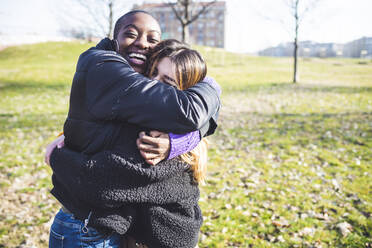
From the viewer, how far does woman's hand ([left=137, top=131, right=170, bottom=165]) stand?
4.49ft

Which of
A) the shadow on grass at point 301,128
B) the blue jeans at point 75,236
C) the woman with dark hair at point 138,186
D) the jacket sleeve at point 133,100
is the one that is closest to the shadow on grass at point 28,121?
the shadow on grass at point 301,128

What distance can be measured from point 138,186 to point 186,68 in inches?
30.2

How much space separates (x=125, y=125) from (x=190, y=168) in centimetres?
50

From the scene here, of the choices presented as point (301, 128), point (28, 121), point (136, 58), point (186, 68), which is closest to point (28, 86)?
point (28, 121)

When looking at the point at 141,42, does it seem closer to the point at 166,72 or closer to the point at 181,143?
the point at 166,72

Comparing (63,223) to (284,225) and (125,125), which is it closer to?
(125,125)

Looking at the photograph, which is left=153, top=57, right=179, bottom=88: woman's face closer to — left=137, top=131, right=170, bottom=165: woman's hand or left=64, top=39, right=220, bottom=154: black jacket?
left=64, top=39, right=220, bottom=154: black jacket

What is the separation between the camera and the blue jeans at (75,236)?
1.56 meters

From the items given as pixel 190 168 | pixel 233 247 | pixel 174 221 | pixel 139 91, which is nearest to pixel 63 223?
pixel 174 221

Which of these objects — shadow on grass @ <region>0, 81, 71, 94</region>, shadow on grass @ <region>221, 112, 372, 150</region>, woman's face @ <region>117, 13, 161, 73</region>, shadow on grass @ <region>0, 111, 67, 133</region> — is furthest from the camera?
shadow on grass @ <region>0, 81, 71, 94</region>

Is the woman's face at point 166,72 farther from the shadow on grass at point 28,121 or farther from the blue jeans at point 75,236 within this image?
the shadow on grass at point 28,121

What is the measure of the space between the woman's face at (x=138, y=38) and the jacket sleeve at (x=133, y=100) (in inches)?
17.6

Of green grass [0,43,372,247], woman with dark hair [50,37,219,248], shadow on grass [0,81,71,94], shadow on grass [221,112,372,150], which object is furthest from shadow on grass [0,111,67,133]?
woman with dark hair [50,37,219,248]

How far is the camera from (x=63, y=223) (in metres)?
1.63
